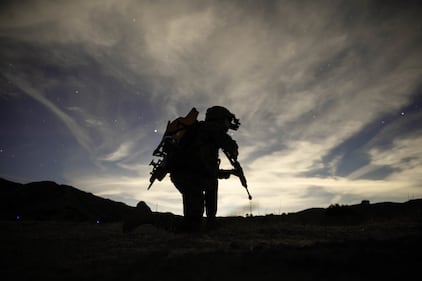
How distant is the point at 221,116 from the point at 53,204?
69.1 ft

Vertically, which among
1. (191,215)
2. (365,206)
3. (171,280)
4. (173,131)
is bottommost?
(171,280)

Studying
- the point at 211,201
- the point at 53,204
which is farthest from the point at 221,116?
the point at 53,204

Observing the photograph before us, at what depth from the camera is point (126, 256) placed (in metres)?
3.93

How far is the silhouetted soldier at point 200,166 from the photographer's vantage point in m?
7.53

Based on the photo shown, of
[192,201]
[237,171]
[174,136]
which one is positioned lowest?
[192,201]

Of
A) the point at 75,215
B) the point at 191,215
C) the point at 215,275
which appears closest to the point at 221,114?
the point at 191,215

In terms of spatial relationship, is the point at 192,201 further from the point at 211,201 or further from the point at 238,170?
the point at 238,170

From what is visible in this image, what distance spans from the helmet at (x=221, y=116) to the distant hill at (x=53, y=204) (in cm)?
1655

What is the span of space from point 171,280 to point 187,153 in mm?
5317

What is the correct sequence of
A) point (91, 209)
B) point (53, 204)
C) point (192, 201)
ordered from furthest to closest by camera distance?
point (91, 209) < point (53, 204) < point (192, 201)

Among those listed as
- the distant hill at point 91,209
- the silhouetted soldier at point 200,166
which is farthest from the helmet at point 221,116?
the distant hill at point 91,209

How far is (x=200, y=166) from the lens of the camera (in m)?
7.64

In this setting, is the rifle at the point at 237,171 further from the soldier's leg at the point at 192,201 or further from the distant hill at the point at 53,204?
the distant hill at the point at 53,204

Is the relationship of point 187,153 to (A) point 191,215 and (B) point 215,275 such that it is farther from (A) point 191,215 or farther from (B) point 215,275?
(B) point 215,275
